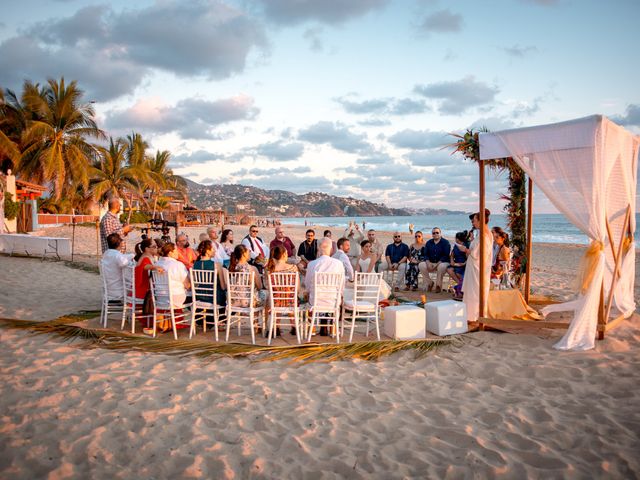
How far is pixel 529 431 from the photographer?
11.2 ft

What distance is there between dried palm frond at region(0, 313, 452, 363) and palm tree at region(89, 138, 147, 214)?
29.0m

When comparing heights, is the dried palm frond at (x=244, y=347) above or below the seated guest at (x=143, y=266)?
below

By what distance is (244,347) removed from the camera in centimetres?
527

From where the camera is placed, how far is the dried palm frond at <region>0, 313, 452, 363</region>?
200 inches

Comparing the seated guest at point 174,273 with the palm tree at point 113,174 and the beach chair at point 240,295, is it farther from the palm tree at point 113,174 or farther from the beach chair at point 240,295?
the palm tree at point 113,174

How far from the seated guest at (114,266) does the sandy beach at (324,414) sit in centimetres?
108

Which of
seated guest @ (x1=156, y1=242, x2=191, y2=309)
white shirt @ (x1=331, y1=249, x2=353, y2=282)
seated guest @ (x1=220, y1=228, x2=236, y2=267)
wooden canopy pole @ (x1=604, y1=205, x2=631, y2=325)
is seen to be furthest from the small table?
wooden canopy pole @ (x1=604, y1=205, x2=631, y2=325)

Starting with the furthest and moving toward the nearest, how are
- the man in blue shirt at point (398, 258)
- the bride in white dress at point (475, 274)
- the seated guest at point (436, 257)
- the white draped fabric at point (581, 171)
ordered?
1. the man in blue shirt at point (398, 258)
2. the seated guest at point (436, 257)
3. the bride in white dress at point (475, 274)
4. the white draped fabric at point (581, 171)

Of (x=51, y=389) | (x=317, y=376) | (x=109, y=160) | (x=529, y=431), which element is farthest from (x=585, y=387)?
(x=109, y=160)

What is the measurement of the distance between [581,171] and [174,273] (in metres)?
5.41

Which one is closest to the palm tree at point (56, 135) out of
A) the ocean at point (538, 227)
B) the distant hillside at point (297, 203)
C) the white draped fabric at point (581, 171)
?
the ocean at point (538, 227)

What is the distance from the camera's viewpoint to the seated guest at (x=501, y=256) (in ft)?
25.7

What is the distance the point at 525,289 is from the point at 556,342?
236cm

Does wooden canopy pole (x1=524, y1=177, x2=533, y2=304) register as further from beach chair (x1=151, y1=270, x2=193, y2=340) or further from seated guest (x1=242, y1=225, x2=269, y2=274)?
beach chair (x1=151, y1=270, x2=193, y2=340)
